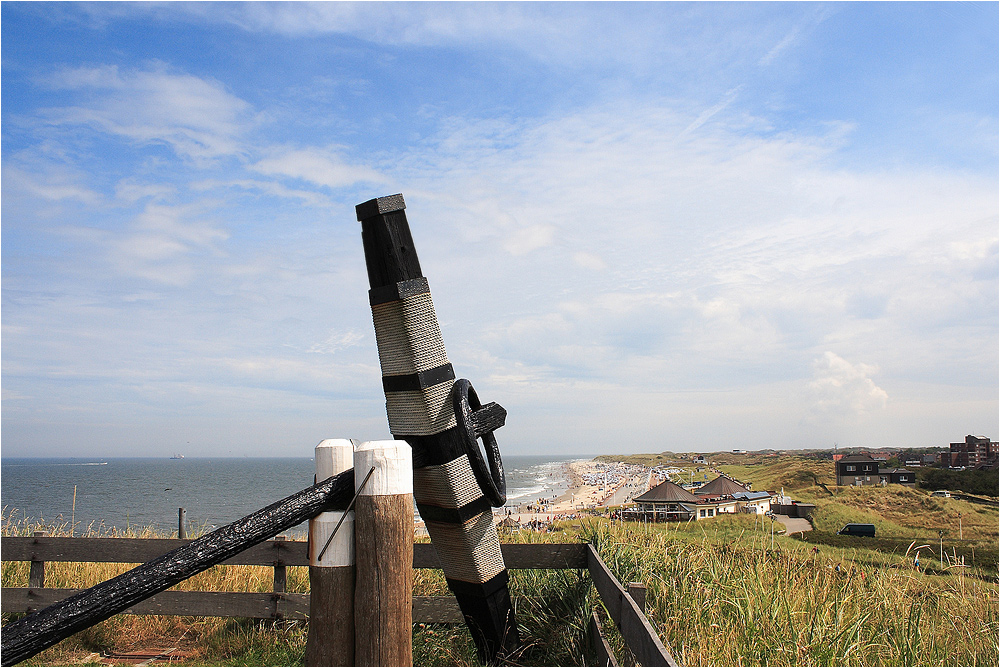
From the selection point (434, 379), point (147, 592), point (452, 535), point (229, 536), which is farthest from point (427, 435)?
point (147, 592)

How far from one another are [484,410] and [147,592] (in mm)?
2325

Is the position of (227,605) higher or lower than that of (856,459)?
higher

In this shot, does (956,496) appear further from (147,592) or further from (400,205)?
(147,592)

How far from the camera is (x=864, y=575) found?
5852 millimetres

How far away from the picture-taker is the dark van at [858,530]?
48.9 ft

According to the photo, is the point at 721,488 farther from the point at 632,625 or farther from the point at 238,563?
the point at 632,625

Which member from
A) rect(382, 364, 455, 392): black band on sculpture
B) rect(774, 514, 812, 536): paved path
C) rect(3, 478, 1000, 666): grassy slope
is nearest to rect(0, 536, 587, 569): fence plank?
rect(3, 478, 1000, 666): grassy slope

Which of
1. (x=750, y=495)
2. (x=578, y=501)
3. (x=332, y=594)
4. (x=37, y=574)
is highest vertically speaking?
(x=332, y=594)

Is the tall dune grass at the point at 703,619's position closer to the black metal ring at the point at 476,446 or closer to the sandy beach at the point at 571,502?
the black metal ring at the point at 476,446

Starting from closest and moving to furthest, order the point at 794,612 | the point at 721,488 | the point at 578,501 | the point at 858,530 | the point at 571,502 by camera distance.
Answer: the point at 794,612 → the point at 858,530 → the point at 721,488 → the point at 578,501 → the point at 571,502

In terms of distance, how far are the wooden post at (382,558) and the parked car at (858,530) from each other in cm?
1541

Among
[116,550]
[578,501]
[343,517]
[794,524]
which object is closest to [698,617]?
[343,517]

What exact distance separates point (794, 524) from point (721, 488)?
399 cm

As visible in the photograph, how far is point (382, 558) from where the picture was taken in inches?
93.6
